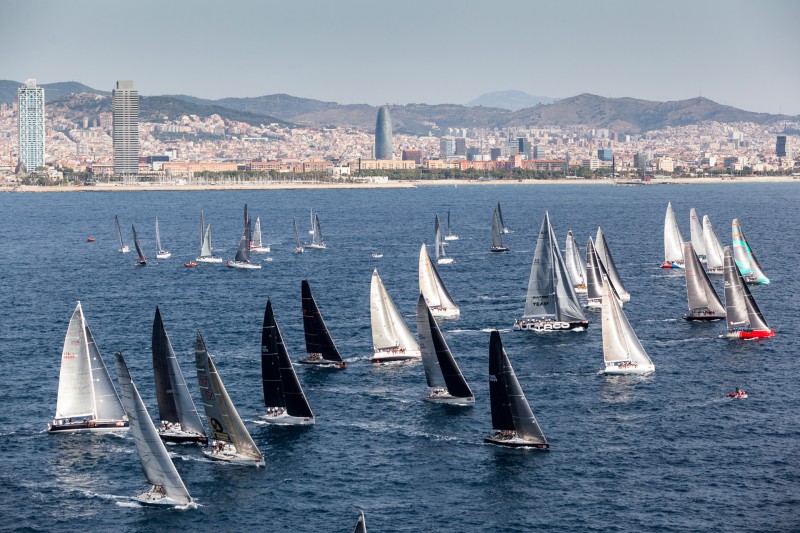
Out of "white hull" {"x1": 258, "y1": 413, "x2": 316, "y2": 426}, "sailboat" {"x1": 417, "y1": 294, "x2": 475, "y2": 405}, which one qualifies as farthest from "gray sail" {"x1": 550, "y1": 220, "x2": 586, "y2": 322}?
"white hull" {"x1": 258, "y1": 413, "x2": 316, "y2": 426}

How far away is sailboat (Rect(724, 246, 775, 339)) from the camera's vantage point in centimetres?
6769

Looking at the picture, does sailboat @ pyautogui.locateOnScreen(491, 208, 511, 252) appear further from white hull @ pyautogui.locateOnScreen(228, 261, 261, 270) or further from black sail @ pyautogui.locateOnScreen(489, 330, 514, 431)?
black sail @ pyautogui.locateOnScreen(489, 330, 514, 431)

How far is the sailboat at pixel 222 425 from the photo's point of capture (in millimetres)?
45156

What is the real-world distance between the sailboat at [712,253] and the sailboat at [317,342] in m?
45.7

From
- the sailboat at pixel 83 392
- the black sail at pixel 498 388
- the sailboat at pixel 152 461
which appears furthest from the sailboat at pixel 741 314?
the sailboat at pixel 152 461

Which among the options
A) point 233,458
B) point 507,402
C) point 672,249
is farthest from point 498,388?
point 672,249

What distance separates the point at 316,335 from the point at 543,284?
1614 centimetres

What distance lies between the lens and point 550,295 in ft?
234

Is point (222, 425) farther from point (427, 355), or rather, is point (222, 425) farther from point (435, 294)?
point (435, 294)

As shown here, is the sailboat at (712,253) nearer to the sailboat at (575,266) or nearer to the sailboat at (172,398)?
the sailboat at (575,266)

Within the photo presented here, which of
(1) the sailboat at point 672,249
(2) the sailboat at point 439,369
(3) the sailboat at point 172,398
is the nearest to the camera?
(3) the sailboat at point 172,398

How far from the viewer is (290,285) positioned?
96.7 meters

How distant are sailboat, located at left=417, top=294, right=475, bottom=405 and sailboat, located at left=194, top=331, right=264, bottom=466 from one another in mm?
10564

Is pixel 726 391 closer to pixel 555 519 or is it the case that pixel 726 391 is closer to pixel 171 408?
pixel 555 519
